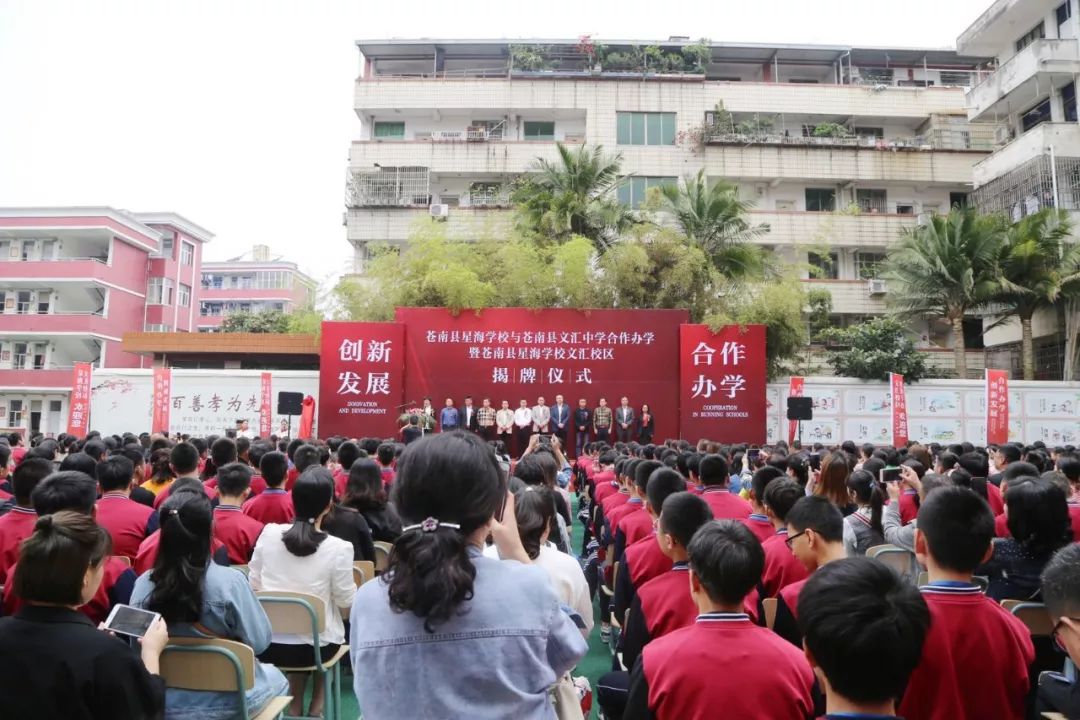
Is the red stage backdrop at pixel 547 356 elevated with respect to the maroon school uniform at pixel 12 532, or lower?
elevated

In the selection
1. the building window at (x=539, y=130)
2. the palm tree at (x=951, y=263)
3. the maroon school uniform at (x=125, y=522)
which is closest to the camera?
the maroon school uniform at (x=125, y=522)

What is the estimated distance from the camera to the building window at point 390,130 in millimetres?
23344

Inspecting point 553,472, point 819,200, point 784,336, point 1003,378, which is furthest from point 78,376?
A: point 819,200

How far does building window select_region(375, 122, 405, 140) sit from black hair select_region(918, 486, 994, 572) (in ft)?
76.5

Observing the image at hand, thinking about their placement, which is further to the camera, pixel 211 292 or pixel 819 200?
pixel 211 292

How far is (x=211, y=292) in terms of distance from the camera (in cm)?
4056

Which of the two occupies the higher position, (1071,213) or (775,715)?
(1071,213)

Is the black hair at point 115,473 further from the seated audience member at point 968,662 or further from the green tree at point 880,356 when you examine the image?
the green tree at point 880,356

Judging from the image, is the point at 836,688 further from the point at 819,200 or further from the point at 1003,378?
the point at 819,200

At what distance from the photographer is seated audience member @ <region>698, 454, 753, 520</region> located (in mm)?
3625

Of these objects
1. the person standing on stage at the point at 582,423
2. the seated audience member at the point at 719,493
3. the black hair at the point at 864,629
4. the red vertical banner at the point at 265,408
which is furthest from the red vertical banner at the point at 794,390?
the black hair at the point at 864,629

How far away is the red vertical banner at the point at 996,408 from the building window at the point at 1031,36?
11050 millimetres

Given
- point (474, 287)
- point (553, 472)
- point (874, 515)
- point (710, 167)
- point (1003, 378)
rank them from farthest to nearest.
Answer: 1. point (710, 167)
2. point (474, 287)
3. point (1003, 378)
4. point (553, 472)
5. point (874, 515)

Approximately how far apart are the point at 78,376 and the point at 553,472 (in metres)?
12.4
